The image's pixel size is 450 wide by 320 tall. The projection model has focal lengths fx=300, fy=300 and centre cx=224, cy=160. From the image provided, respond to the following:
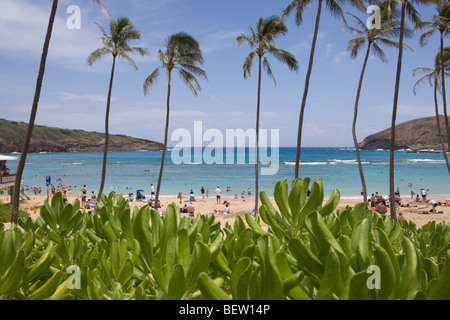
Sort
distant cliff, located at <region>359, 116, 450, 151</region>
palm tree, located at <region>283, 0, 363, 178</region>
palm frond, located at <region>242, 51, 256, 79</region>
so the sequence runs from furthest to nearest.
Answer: distant cliff, located at <region>359, 116, 450, 151</region> → palm frond, located at <region>242, 51, 256, 79</region> → palm tree, located at <region>283, 0, 363, 178</region>

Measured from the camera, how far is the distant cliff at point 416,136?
99000mm

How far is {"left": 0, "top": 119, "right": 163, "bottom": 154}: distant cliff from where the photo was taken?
296 feet

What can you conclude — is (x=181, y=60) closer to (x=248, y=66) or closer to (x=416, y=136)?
(x=248, y=66)

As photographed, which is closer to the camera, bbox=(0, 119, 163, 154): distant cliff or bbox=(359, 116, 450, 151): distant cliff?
→ bbox=(0, 119, 163, 154): distant cliff

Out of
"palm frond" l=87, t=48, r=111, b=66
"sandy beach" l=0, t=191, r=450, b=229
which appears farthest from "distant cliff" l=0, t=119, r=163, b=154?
"palm frond" l=87, t=48, r=111, b=66

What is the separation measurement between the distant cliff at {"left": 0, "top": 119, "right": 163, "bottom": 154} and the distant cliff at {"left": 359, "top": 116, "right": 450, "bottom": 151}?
9577 centimetres

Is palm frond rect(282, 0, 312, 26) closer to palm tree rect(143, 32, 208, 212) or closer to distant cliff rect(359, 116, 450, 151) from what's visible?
palm tree rect(143, 32, 208, 212)

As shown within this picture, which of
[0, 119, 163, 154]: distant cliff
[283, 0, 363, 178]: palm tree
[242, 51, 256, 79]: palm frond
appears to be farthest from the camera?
[0, 119, 163, 154]: distant cliff

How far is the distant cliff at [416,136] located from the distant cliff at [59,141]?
314 ft

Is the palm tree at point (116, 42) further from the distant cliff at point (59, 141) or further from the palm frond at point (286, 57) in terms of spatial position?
the distant cliff at point (59, 141)
